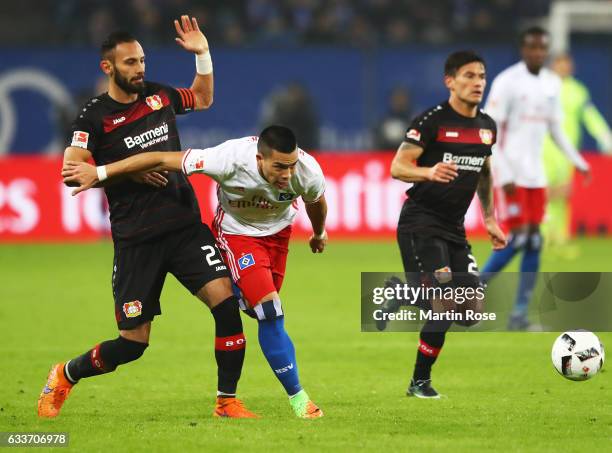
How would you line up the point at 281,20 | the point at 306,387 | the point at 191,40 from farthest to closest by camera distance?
the point at 281,20 → the point at 306,387 → the point at 191,40

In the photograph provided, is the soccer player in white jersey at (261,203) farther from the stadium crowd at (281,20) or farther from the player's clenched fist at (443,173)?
the stadium crowd at (281,20)

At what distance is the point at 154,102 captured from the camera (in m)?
7.91

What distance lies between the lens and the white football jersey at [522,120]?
38.3 ft

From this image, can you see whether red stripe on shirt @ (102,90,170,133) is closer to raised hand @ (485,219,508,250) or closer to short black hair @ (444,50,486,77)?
short black hair @ (444,50,486,77)

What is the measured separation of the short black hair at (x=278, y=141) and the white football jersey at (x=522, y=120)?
4762 millimetres

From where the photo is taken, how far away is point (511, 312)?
37.9 feet

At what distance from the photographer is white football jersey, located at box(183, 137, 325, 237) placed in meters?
7.41

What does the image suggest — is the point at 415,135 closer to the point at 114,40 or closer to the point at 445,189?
the point at 445,189

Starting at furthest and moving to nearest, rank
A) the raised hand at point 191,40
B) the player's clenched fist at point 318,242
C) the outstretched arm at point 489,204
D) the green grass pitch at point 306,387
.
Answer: the outstretched arm at point 489,204 → the raised hand at point 191,40 → the player's clenched fist at point 318,242 → the green grass pitch at point 306,387

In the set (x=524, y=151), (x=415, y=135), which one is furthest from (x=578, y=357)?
(x=524, y=151)

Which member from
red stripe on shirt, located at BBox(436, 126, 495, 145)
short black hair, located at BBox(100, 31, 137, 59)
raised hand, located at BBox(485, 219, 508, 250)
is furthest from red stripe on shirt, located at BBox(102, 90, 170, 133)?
raised hand, located at BBox(485, 219, 508, 250)

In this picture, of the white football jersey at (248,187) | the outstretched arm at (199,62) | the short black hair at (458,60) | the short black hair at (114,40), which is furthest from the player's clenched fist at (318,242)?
the short black hair at (114,40)

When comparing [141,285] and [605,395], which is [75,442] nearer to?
[141,285]

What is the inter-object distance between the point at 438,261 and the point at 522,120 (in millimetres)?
4004
